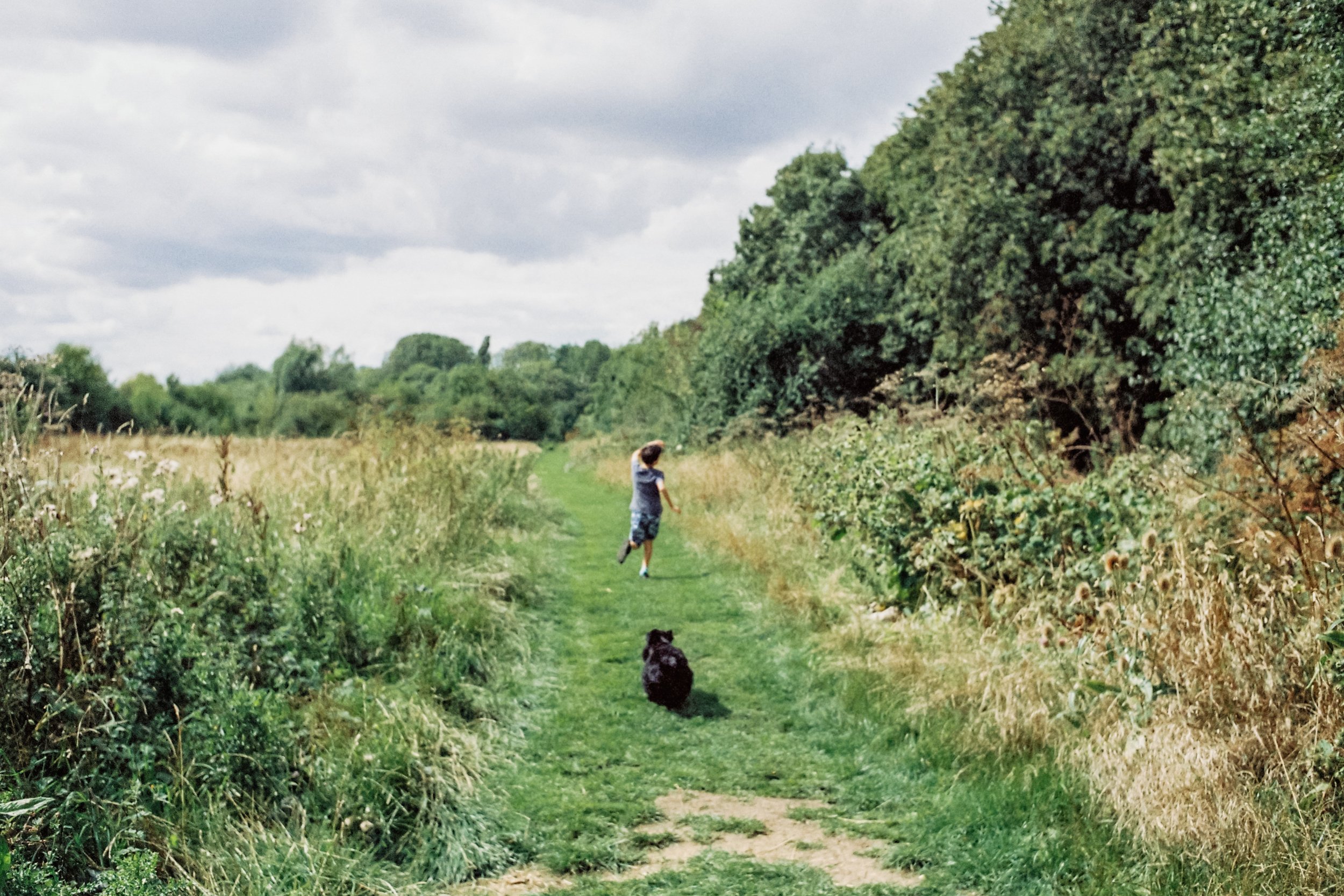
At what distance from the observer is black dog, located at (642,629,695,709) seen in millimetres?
6227

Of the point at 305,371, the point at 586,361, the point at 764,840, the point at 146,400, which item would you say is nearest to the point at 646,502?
the point at 764,840

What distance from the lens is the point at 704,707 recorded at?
6348mm

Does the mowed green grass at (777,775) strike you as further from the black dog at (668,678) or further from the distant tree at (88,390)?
the distant tree at (88,390)

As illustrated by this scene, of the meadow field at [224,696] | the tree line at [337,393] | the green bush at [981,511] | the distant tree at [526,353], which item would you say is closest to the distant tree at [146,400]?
the tree line at [337,393]

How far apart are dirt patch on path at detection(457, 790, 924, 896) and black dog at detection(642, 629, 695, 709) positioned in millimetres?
1305

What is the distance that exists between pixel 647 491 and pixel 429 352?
112907mm

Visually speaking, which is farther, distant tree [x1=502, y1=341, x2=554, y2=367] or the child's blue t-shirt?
distant tree [x1=502, y1=341, x2=554, y2=367]

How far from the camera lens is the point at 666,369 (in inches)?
1275

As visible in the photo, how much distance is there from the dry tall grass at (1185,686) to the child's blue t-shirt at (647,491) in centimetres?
500

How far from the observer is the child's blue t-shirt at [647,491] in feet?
36.2

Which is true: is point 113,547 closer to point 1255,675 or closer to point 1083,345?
point 1255,675

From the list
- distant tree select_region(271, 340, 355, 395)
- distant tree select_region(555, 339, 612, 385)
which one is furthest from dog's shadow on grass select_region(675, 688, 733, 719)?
distant tree select_region(555, 339, 612, 385)

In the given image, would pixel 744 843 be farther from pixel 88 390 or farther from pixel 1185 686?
pixel 88 390

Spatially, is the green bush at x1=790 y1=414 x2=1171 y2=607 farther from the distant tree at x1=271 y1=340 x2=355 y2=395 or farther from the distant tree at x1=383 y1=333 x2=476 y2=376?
the distant tree at x1=383 y1=333 x2=476 y2=376
